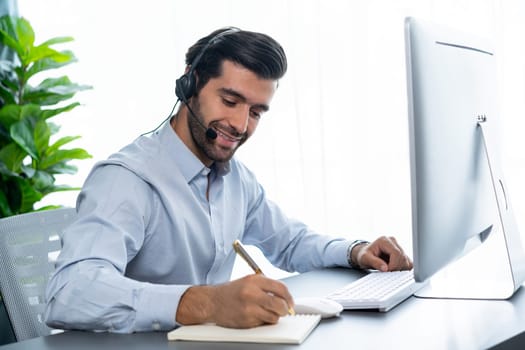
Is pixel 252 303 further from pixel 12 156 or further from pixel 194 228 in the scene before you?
pixel 12 156

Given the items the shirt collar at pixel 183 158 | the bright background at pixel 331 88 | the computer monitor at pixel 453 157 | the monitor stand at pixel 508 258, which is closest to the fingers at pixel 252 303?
the computer monitor at pixel 453 157

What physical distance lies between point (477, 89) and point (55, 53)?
2285 mm

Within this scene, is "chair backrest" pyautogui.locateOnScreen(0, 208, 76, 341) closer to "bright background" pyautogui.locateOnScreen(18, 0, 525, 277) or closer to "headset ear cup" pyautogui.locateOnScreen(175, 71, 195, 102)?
"headset ear cup" pyautogui.locateOnScreen(175, 71, 195, 102)

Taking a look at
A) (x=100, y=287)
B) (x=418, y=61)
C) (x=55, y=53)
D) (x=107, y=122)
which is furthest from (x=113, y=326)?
(x=107, y=122)

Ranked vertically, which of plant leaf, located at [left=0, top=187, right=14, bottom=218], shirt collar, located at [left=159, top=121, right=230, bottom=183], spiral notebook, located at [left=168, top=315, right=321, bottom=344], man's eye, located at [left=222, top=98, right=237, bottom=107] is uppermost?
man's eye, located at [left=222, top=98, right=237, bottom=107]

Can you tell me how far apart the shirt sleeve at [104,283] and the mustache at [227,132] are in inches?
11.7

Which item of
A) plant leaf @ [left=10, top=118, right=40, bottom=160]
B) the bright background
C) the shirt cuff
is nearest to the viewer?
the shirt cuff

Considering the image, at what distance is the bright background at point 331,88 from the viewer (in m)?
2.81

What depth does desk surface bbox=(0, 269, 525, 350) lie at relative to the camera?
113cm

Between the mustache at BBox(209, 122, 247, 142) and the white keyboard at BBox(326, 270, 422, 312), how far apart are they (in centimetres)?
42

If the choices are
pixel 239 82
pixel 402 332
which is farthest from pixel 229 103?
pixel 402 332

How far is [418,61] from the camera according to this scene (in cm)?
116

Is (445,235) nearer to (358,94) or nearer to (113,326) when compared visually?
(113,326)

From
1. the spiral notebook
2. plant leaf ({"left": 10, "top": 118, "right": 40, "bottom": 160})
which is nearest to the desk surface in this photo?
the spiral notebook
